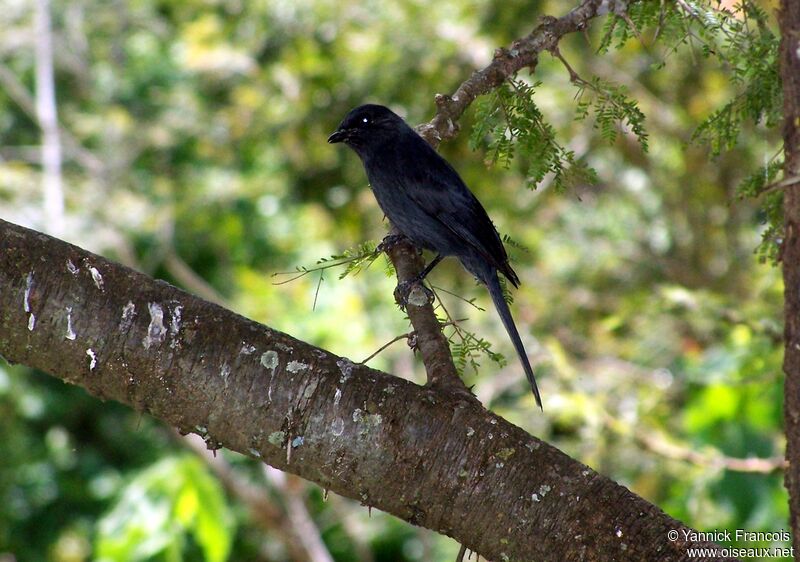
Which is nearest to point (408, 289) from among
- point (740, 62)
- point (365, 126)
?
point (740, 62)

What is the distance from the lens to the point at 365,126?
4777 millimetres

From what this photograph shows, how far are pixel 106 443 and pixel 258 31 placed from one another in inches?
171

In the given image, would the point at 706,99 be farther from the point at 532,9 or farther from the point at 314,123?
the point at 314,123

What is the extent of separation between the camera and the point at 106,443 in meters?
9.76

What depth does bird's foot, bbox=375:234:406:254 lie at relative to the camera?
150 inches

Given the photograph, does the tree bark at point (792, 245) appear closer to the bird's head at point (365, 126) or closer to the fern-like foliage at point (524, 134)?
the fern-like foliage at point (524, 134)

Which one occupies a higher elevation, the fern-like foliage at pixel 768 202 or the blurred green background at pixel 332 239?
the blurred green background at pixel 332 239

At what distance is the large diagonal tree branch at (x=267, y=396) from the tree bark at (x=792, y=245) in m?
0.50

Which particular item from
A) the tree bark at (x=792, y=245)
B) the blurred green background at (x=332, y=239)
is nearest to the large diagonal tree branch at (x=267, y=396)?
the tree bark at (x=792, y=245)

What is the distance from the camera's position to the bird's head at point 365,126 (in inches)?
186

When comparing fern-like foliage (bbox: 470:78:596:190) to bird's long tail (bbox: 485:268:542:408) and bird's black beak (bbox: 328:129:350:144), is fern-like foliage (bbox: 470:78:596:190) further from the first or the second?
bird's black beak (bbox: 328:129:350:144)

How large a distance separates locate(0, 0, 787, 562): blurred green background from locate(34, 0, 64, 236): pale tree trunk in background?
0.38 feet

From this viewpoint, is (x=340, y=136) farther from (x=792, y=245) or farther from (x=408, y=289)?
(x=792, y=245)

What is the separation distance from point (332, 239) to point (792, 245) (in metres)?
6.30
